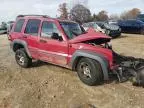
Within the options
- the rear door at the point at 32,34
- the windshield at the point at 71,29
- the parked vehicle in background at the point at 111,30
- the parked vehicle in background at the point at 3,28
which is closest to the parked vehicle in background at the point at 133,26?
the parked vehicle in background at the point at 111,30

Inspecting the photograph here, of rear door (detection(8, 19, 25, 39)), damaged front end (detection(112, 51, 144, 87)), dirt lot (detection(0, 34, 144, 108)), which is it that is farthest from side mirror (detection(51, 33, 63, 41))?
rear door (detection(8, 19, 25, 39))

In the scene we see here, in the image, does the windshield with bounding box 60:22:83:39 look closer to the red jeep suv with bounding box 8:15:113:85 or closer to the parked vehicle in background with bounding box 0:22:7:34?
the red jeep suv with bounding box 8:15:113:85

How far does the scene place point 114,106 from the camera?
5.96 metres

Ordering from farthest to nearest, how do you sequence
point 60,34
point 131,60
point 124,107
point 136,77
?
point 60,34, point 131,60, point 136,77, point 124,107

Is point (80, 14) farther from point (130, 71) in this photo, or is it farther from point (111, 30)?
point (130, 71)

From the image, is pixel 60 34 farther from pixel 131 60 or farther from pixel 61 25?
pixel 131 60

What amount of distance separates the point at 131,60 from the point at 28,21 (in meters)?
4.04

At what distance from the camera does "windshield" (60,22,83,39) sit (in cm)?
810

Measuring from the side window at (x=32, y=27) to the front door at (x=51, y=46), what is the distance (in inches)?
12.4

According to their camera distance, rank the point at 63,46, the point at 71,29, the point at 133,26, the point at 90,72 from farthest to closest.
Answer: the point at 133,26 → the point at 71,29 → the point at 63,46 → the point at 90,72

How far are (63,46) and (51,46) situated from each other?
1.84 feet

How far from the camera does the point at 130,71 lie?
696cm

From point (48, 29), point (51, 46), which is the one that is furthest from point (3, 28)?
point (51, 46)

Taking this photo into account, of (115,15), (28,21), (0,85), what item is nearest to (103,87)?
(0,85)
